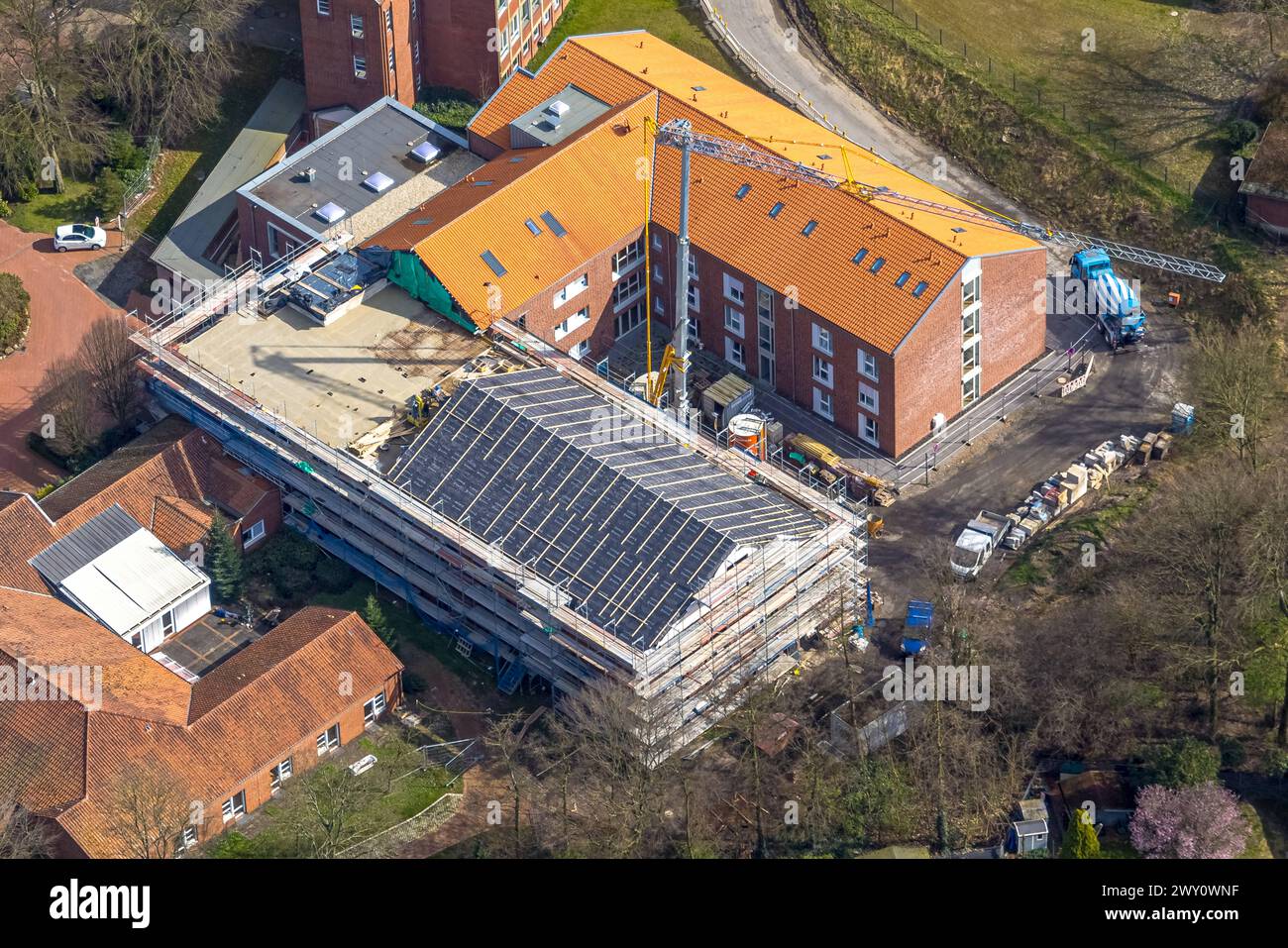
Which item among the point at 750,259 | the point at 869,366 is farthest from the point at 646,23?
the point at 869,366

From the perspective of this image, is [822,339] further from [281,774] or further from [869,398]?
[281,774]

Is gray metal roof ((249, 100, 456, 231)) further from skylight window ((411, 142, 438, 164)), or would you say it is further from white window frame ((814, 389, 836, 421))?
white window frame ((814, 389, 836, 421))

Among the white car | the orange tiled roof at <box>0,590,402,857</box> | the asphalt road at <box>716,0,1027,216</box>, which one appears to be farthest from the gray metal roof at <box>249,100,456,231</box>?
the orange tiled roof at <box>0,590,402,857</box>

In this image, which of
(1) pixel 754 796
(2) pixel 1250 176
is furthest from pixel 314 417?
(2) pixel 1250 176

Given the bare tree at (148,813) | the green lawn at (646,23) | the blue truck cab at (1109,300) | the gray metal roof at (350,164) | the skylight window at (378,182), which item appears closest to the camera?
the bare tree at (148,813)

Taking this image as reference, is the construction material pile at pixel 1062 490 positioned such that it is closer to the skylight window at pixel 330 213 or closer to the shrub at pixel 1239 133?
the shrub at pixel 1239 133

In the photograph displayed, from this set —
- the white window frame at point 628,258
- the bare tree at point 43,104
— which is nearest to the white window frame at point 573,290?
the white window frame at point 628,258
